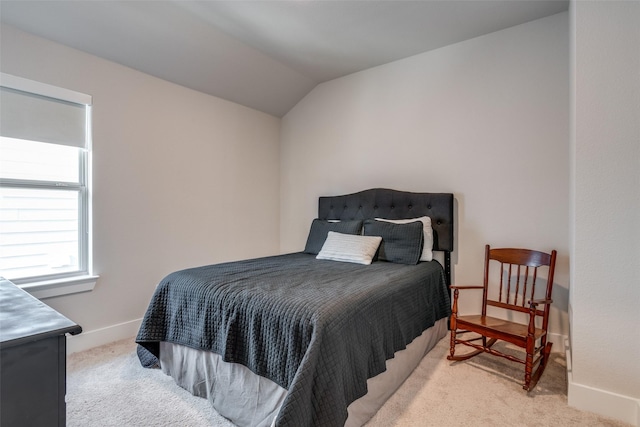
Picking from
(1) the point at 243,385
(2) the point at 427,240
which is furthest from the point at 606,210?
(1) the point at 243,385

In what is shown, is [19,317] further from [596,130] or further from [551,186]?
[551,186]

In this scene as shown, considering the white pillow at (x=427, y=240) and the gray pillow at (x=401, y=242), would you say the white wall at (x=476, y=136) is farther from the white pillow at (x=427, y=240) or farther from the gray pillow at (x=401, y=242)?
the gray pillow at (x=401, y=242)

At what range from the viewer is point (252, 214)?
395 centimetres

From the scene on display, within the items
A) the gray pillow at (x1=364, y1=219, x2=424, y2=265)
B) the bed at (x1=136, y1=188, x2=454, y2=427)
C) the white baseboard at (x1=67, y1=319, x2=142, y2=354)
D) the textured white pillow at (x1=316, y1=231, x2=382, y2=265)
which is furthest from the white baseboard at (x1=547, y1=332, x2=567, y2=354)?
the white baseboard at (x1=67, y1=319, x2=142, y2=354)

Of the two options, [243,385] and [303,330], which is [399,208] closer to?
[303,330]

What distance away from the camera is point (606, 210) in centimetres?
173

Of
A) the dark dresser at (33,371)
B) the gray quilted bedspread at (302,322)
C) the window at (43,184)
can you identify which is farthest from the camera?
the window at (43,184)

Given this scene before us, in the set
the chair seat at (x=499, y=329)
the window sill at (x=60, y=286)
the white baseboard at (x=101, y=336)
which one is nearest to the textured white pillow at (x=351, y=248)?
the chair seat at (x=499, y=329)

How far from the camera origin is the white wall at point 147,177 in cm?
252

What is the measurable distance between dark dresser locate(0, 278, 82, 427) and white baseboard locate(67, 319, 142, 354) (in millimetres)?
2042

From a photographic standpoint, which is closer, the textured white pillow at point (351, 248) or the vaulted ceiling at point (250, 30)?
the vaulted ceiling at point (250, 30)

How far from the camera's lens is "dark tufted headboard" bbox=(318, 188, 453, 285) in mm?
2945

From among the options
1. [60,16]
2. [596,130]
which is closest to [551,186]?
[596,130]

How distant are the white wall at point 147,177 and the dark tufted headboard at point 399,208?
42.4 inches
